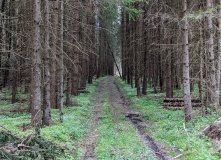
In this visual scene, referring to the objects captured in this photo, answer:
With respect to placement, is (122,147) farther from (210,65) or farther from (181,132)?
(210,65)

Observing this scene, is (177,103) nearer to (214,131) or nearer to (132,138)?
(132,138)

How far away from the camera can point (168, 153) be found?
6.26 m

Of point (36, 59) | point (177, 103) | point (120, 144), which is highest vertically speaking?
point (36, 59)

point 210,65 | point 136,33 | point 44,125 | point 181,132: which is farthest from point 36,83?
point 136,33

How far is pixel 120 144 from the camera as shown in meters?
7.08

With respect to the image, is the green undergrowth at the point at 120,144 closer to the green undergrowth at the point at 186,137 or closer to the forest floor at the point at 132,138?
the forest floor at the point at 132,138

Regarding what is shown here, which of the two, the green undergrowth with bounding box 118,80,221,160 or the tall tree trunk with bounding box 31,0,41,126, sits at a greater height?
the tall tree trunk with bounding box 31,0,41,126

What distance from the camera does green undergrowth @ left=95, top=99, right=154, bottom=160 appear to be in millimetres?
6117

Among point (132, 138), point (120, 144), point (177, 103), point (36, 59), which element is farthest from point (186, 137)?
point (177, 103)

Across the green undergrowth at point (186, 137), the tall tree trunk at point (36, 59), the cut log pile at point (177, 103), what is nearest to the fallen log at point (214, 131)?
the green undergrowth at point (186, 137)

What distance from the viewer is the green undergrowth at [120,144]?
6.12 m

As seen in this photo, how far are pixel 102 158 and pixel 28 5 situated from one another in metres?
8.51

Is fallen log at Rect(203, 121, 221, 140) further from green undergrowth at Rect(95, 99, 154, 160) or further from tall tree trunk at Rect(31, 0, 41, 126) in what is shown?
tall tree trunk at Rect(31, 0, 41, 126)

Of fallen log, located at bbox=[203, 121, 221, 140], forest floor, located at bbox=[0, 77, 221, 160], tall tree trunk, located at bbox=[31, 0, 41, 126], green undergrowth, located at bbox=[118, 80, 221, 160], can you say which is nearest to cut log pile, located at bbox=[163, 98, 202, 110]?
forest floor, located at bbox=[0, 77, 221, 160]
